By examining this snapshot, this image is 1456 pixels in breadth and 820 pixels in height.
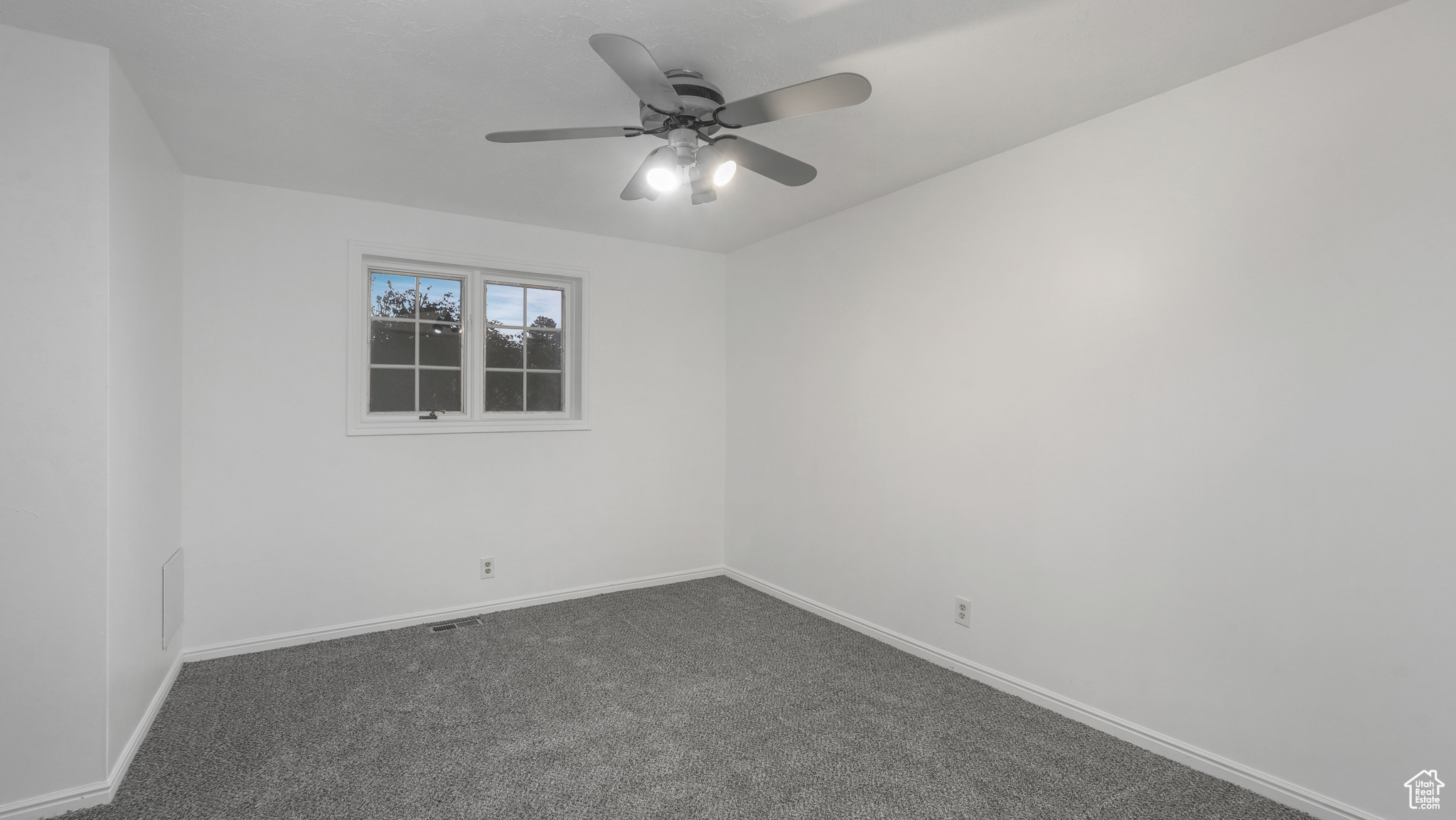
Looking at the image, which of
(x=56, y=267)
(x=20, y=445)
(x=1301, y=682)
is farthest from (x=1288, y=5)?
(x=20, y=445)

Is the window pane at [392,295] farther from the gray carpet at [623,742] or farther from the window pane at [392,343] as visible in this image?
the gray carpet at [623,742]

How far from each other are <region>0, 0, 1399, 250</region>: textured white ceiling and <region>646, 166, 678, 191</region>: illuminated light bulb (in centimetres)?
33

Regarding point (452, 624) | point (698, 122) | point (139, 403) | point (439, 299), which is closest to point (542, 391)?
point (439, 299)

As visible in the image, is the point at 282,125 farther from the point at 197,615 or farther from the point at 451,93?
the point at 197,615

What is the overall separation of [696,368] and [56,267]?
3.28 metres

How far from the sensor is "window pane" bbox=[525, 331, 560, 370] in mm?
4223

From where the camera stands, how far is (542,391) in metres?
4.27

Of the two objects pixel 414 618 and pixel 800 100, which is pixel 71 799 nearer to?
pixel 414 618

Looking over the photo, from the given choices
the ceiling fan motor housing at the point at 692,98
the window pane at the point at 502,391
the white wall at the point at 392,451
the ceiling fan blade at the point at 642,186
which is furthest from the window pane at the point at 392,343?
the ceiling fan motor housing at the point at 692,98

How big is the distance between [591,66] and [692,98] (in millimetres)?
383

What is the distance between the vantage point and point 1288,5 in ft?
5.98

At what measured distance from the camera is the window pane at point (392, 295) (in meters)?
3.72

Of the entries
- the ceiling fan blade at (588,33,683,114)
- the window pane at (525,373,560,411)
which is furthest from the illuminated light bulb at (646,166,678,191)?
the window pane at (525,373,560,411)

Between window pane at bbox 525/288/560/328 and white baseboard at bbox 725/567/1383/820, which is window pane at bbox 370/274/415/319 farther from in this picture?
white baseboard at bbox 725/567/1383/820
